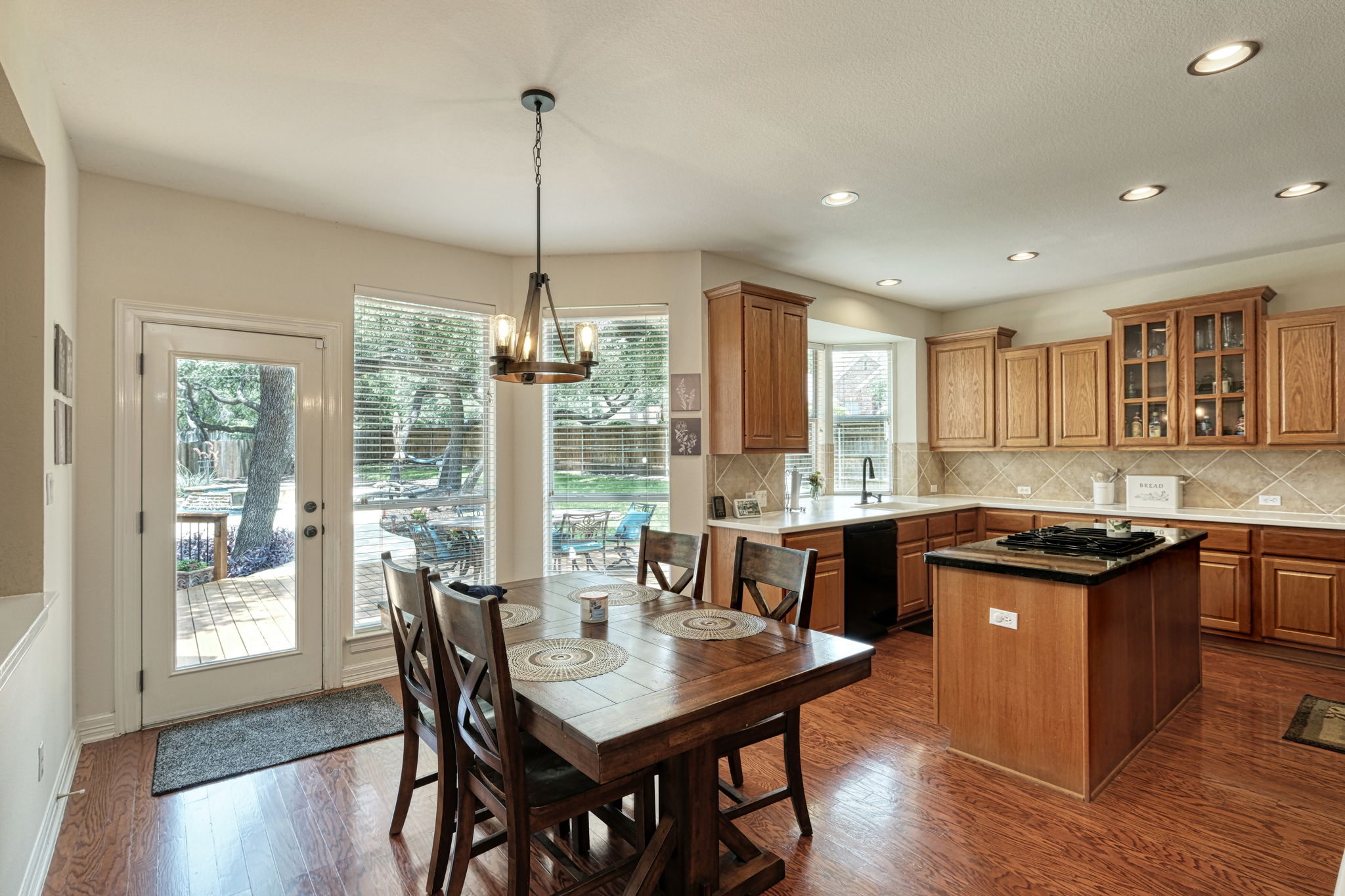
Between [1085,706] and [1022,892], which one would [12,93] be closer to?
[1022,892]

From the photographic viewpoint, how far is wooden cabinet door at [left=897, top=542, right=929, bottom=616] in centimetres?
474

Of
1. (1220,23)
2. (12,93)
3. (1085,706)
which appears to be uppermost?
(1220,23)

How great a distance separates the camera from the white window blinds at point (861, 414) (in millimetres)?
5898

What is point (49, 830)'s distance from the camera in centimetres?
219

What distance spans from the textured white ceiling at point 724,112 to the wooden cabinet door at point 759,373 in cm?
52

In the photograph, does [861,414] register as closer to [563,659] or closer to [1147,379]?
[1147,379]

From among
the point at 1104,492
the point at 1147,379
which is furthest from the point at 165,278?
the point at 1104,492

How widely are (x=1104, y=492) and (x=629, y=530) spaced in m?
3.69

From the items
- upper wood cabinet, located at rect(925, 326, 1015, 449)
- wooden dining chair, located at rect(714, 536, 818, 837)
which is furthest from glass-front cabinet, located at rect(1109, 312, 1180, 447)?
wooden dining chair, located at rect(714, 536, 818, 837)

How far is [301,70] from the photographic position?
223 centimetres

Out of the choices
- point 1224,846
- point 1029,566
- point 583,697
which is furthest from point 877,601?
point 583,697

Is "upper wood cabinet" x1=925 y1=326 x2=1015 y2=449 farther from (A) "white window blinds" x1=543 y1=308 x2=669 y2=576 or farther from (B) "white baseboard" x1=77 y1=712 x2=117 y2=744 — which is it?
(B) "white baseboard" x1=77 y1=712 x2=117 y2=744

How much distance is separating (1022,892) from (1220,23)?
268 cm

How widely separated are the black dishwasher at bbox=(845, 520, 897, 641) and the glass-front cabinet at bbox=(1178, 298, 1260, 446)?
2169 mm
